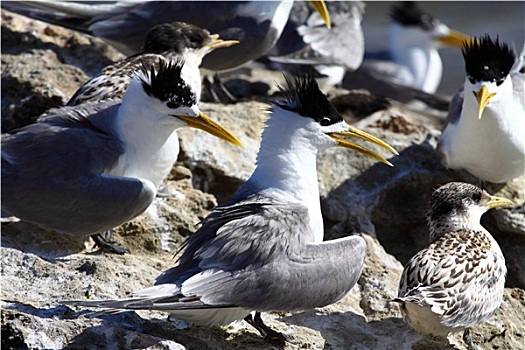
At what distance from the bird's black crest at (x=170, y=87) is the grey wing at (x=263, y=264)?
89 centimetres

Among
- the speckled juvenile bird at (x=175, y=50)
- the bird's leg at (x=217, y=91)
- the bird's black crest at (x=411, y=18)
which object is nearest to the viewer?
the speckled juvenile bird at (x=175, y=50)

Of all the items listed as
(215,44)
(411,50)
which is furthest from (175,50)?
(411,50)

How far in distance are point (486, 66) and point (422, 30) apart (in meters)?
6.85

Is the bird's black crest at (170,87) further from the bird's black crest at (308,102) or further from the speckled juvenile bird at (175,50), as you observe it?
the speckled juvenile bird at (175,50)

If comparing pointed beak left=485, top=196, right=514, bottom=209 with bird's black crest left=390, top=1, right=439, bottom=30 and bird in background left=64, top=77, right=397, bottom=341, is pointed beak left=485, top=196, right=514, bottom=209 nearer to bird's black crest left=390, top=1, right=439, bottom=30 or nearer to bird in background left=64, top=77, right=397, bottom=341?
bird in background left=64, top=77, right=397, bottom=341

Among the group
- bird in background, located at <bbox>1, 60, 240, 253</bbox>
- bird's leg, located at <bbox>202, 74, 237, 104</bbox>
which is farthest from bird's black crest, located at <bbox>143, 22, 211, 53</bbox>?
bird in background, located at <bbox>1, 60, 240, 253</bbox>

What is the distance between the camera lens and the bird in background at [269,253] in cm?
497

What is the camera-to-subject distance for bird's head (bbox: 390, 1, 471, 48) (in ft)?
44.6

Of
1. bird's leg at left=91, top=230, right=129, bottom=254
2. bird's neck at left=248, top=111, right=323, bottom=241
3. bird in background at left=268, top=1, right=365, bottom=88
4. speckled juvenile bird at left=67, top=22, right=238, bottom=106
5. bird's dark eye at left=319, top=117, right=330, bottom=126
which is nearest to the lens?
bird's neck at left=248, top=111, right=323, bottom=241

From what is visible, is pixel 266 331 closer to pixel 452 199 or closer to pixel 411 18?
pixel 452 199

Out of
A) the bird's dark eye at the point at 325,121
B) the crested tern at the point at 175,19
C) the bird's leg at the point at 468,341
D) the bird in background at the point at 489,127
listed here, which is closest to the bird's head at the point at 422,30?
the crested tern at the point at 175,19

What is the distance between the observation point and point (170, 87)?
5.98 m

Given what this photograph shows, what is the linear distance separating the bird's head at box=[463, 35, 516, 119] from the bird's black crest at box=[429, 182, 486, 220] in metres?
0.82

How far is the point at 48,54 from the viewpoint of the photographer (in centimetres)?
797
